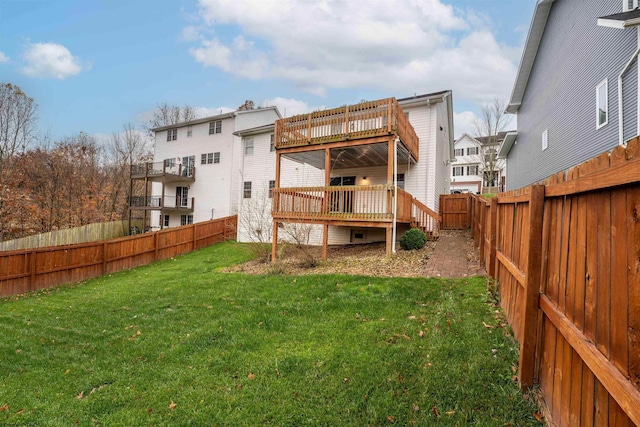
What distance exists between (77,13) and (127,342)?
720 inches

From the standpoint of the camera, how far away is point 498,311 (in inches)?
186

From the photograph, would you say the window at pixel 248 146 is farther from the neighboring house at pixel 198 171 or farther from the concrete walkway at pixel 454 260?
the concrete walkway at pixel 454 260

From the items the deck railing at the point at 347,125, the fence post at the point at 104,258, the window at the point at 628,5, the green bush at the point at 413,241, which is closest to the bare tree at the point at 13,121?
the fence post at the point at 104,258

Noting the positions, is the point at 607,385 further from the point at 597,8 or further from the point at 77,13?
the point at 77,13

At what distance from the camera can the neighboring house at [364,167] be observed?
404 inches

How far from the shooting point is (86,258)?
1186cm

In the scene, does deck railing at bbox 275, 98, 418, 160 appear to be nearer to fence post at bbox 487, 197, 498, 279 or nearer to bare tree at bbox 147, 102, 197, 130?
fence post at bbox 487, 197, 498, 279

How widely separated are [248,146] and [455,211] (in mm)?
13254

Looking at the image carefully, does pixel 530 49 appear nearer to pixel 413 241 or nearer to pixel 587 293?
pixel 413 241

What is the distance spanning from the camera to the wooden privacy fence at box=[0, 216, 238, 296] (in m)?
9.77

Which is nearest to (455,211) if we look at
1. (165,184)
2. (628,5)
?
(628,5)

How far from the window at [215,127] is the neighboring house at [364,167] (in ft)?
31.5

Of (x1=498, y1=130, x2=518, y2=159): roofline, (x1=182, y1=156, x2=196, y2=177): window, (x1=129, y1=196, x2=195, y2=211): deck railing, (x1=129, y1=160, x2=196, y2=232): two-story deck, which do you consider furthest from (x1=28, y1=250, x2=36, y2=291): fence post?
(x1=498, y1=130, x2=518, y2=159): roofline

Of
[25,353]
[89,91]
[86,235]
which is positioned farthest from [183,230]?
[89,91]
